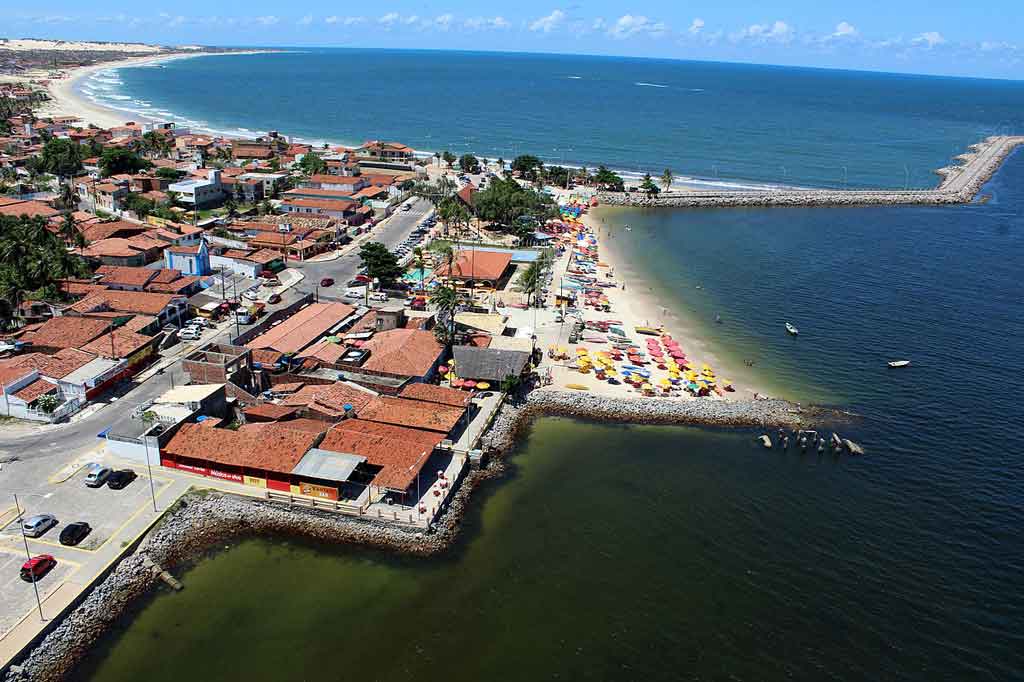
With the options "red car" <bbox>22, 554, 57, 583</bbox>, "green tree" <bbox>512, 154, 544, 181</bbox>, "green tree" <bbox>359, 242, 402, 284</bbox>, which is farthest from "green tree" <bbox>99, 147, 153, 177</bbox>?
"red car" <bbox>22, 554, 57, 583</bbox>

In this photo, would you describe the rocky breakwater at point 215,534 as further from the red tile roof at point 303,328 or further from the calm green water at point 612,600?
the red tile roof at point 303,328

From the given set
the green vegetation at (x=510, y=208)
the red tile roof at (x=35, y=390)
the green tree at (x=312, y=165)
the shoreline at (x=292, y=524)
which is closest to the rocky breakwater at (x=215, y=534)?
the shoreline at (x=292, y=524)

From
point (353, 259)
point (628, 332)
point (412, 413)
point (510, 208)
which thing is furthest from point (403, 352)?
point (510, 208)

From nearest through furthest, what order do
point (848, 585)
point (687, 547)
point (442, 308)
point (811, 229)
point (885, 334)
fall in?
point (848, 585) → point (687, 547) → point (442, 308) → point (885, 334) → point (811, 229)

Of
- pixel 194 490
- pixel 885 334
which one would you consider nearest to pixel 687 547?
pixel 194 490

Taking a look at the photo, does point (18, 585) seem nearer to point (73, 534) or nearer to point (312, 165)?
point (73, 534)

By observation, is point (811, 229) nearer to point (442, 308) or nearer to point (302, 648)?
point (442, 308)
